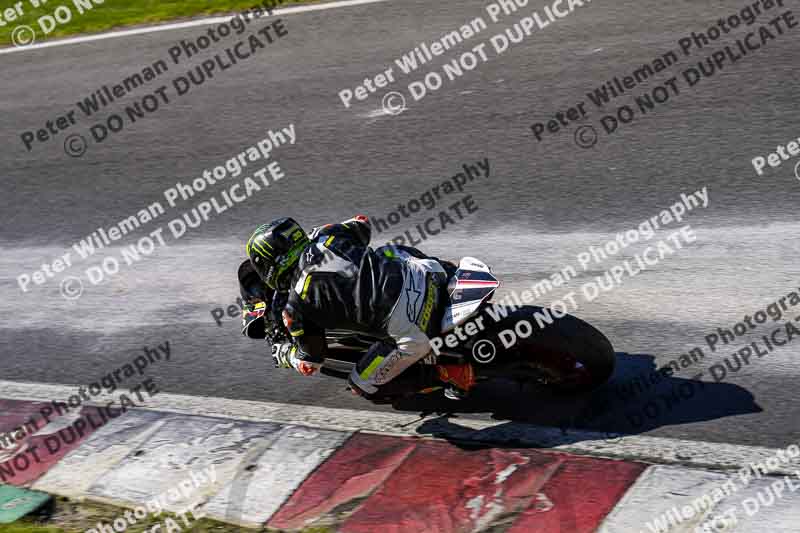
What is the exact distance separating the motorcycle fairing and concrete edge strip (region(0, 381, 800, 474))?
2.52ft

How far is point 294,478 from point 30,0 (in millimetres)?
17016

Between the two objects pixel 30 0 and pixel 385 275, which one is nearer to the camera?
pixel 385 275

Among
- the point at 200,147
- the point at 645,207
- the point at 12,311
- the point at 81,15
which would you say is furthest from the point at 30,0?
the point at 645,207

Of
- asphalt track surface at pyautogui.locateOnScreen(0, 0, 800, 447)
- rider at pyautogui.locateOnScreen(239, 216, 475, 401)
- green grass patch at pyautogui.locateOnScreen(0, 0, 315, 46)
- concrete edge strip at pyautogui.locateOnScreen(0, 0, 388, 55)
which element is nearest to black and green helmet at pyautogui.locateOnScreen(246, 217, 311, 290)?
rider at pyautogui.locateOnScreen(239, 216, 475, 401)

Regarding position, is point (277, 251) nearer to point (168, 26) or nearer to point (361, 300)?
point (361, 300)

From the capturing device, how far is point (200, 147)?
12398 millimetres

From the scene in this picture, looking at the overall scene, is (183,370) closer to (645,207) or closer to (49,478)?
(49,478)

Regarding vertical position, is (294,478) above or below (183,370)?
below

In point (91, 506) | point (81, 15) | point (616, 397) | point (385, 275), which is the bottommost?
point (616, 397)

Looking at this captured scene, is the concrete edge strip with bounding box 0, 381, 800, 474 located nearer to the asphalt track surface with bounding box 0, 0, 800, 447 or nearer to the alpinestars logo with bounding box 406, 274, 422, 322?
the asphalt track surface with bounding box 0, 0, 800, 447

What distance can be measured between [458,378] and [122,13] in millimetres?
13514

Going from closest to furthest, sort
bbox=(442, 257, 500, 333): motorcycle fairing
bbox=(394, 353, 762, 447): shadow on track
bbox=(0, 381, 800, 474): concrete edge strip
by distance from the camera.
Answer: bbox=(0, 381, 800, 474): concrete edge strip < bbox=(394, 353, 762, 447): shadow on track < bbox=(442, 257, 500, 333): motorcycle fairing

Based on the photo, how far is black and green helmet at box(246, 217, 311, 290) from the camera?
258 inches

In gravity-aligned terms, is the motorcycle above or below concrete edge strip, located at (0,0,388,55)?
below
